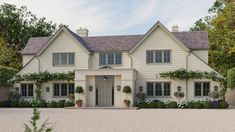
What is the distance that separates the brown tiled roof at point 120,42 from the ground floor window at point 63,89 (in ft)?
13.7

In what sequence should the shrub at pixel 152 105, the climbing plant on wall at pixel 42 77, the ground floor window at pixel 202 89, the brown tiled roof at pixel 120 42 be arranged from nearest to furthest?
1. the shrub at pixel 152 105
2. the ground floor window at pixel 202 89
3. the climbing plant on wall at pixel 42 77
4. the brown tiled roof at pixel 120 42

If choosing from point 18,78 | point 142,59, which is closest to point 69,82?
point 18,78

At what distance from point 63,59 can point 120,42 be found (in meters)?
5.98

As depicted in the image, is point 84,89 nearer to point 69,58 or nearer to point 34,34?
point 69,58

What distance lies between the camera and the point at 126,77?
32531 millimetres

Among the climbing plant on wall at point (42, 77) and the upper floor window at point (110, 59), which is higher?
the upper floor window at point (110, 59)

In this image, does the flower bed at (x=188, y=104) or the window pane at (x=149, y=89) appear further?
the window pane at (x=149, y=89)

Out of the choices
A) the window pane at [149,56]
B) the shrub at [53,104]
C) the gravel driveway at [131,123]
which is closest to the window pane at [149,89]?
the window pane at [149,56]

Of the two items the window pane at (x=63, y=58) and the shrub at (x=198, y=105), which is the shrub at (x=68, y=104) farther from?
the shrub at (x=198, y=105)

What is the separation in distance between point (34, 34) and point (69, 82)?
2140 cm

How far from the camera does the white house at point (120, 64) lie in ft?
109

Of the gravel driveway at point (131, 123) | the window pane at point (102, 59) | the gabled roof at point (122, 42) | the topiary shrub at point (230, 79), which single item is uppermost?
the gabled roof at point (122, 42)

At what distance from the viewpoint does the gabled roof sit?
3459 centimetres

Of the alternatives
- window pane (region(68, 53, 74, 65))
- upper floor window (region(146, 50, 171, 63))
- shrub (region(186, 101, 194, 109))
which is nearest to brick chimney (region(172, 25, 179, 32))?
upper floor window (region(146, 50, 171, 63))
